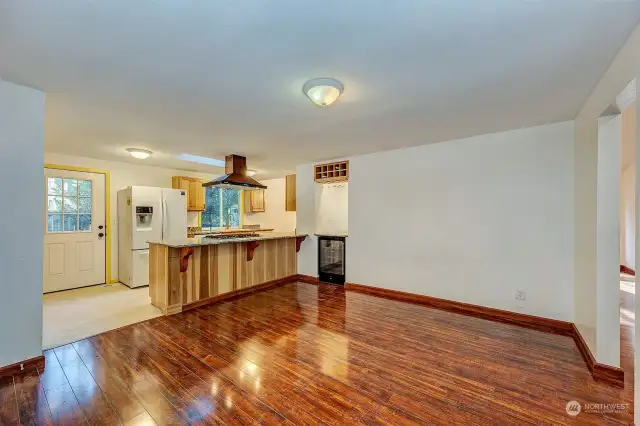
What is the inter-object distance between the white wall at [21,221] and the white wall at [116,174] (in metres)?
2.92

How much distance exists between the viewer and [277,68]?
1.95 m

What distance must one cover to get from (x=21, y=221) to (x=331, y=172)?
396 cm

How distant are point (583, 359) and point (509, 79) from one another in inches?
97.0

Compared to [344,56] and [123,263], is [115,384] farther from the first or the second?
[123,263]

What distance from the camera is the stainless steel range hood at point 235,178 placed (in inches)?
164

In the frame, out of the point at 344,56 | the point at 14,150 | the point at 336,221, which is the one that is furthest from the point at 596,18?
the point at 336,221

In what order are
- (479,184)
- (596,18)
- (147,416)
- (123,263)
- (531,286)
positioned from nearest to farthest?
(596,18), (147,416), (531,286), (479,184), (123,263)

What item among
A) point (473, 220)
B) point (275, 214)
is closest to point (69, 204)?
point (275, 214)

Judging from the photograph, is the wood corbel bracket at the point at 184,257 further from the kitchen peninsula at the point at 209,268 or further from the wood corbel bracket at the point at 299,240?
the wood corbel bracket at the point at 299,240

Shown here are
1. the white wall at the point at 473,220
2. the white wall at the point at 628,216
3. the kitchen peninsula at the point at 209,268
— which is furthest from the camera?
the white wall at the point at 628,216

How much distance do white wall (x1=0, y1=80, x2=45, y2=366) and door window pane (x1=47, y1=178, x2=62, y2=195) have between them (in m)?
2.86

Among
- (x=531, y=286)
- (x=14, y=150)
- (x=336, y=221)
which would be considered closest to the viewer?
(x=14, y=150)

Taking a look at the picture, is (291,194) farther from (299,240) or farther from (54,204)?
(54,204)

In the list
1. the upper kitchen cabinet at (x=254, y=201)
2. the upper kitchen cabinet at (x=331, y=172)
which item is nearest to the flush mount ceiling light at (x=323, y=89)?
the upper kitchen cabinet at (x=331, y=172)
